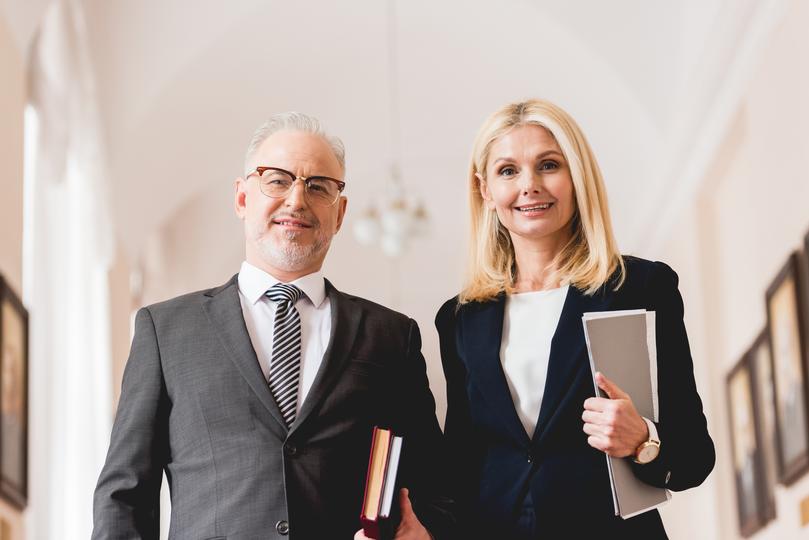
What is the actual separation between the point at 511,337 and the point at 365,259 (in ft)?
49.1

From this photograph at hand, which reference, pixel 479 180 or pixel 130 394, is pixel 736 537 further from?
pixel 130 394

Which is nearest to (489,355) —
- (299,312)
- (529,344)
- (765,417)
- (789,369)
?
(529,344)

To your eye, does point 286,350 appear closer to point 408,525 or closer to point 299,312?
point 299,312

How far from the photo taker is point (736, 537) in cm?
916

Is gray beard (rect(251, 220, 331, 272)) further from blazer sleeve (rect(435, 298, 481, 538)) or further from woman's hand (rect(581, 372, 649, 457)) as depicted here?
woman's hand (rect(581, 372, 649, 457))

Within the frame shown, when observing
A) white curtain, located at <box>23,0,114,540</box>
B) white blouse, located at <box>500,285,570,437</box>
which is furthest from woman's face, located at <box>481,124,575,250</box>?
white curtain, located at <box>23,0,114,540</box>

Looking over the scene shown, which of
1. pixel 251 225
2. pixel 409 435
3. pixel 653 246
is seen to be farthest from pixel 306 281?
pixel 653 246

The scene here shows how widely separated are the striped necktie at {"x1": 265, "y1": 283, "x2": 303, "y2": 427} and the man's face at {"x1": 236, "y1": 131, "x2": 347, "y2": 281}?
0.20 feet

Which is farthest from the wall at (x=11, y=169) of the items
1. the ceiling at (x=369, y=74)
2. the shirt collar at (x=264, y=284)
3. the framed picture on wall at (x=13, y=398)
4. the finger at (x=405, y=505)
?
the finger at (x=405, y=505)

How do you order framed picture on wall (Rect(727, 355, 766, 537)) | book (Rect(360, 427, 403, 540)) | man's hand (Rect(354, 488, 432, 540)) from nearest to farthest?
book (Rect(360, 427, 403, 540)) → man's hand (Rect(354, 488, 432, 540)) → framed picture on wall (Rect(727, 355, 766, 537))

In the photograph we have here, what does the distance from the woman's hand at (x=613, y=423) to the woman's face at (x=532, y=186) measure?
51cm

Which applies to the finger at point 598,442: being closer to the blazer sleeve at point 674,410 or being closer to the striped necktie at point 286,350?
the blazer sleeve at point 674,410

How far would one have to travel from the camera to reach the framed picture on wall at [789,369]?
6.54 metres

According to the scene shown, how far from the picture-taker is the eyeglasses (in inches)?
124
